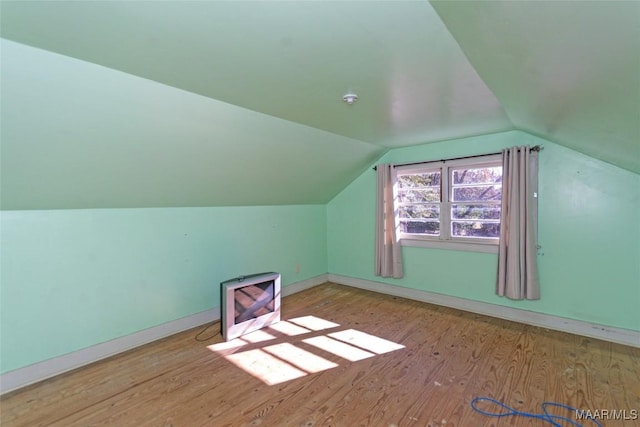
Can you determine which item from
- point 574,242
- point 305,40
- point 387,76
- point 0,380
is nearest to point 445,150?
point 574,242

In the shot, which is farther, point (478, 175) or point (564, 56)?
point (478, 175)

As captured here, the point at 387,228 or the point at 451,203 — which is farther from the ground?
the point at 451,203

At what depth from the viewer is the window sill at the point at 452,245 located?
131 inches

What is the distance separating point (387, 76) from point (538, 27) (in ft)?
Result: 2.89

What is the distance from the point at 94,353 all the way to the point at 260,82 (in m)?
2.68

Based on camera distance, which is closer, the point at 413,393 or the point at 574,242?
the point at 413,393

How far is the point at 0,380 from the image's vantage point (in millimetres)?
2020

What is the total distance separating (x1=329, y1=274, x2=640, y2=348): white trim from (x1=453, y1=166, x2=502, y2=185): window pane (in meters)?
1.49

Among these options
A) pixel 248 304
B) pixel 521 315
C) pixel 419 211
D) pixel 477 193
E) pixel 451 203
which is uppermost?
pixel 477 193

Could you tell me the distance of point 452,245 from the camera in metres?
3.61

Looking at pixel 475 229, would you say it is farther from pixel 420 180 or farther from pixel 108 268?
pixel 108 268

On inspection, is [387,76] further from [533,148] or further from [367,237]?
[367,237]

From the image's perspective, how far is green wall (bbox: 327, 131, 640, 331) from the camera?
2.60 metres

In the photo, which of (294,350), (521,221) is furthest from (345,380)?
(521,221)
